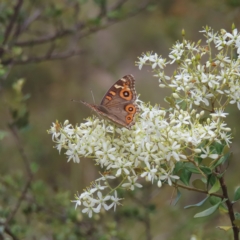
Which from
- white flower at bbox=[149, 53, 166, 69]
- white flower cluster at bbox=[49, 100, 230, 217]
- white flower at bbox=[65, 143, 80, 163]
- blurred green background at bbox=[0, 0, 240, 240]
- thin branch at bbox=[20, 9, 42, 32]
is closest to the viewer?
white flower cluster at bbox=[49, 100, 230, 217]

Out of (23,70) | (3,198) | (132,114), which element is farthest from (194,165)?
(23,70)

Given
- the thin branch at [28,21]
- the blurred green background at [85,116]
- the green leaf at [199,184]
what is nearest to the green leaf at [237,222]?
the green leaf at [199,184]

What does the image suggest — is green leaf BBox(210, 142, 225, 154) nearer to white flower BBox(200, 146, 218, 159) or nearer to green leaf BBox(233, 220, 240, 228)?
white flower BBox(200, 146, 218, 159)

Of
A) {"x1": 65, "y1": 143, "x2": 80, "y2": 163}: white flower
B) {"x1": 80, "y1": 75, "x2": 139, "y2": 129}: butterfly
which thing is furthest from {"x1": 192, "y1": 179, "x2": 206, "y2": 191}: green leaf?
{"x1": 65, "y1": 143, "x2": 80, "y2": 163}: white flower

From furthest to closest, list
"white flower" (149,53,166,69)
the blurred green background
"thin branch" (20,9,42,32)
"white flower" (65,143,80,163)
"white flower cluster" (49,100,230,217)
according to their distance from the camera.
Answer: "thin branch" (20,9,42,32)
the blurred green background
"white flower" (149,53,166,69)
"white flower" (65,143,80,163)
"white flower cluster" (49,100,230,217)

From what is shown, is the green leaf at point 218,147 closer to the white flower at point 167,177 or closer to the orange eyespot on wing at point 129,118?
the white flower at point 167,177
